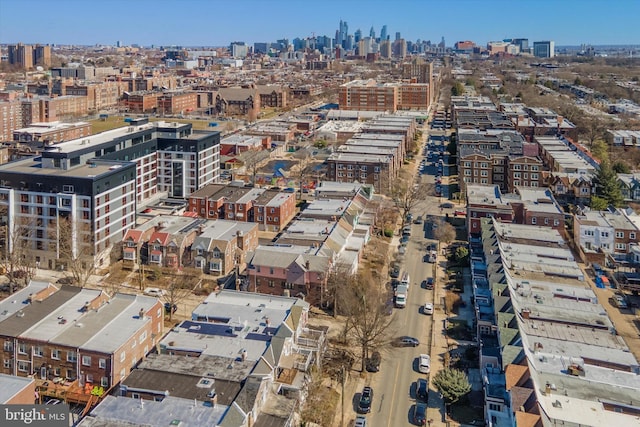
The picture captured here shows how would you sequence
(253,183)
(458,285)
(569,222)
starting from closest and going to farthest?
(458,285), (569,222), (253,183)

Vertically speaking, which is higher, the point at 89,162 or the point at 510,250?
the point at 89,162

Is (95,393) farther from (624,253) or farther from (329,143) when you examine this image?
(329,143)

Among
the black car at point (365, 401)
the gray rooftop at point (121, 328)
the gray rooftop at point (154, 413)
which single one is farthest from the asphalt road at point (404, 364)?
the gray rooftop at point (121, 328)

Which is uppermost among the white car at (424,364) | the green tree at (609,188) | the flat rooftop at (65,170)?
the flat rooftop at (65,170)

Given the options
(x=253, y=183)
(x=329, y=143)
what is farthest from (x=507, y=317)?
(x=329, y=143)

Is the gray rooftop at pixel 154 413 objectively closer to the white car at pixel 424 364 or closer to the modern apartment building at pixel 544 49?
the white car at pixel 424 364

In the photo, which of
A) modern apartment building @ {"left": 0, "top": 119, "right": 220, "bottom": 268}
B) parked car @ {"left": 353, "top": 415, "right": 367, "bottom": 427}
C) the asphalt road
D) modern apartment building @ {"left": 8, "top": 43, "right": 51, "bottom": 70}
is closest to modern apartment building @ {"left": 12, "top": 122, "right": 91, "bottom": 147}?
modern apartment building @ {"left": 0, "top": 119, "right": 220, "bottom": 268}

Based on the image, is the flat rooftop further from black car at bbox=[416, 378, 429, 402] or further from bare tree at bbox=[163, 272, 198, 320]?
black car at bbox=[416, 378, 429, 402]
